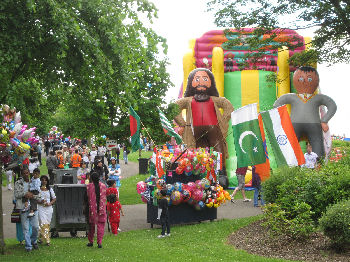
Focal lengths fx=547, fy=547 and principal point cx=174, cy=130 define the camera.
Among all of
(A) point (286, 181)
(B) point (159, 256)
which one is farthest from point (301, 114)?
(B) point (159, 256)

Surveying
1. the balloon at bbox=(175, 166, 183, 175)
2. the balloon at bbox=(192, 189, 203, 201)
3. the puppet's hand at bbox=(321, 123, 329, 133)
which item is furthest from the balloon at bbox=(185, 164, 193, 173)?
the puppet's hand at bbox=(321, 123, 329, 133)

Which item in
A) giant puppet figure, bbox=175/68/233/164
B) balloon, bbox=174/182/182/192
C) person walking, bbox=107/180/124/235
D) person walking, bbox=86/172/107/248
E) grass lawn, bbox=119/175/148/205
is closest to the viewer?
person walking, bbox=86/172/107/248

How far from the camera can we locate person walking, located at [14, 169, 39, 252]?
979 centimetres

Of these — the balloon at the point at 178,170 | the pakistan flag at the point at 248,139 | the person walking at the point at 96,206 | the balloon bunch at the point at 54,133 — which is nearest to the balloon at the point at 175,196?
the balloon at the point at 178,170

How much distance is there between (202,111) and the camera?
65.1 feet

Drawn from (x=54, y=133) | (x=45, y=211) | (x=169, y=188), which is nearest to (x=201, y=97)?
(x=169, y=188)

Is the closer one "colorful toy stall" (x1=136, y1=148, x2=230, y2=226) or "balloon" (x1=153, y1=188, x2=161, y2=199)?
"balloon" (x1=153, y1=188, x2=161, y2=199)

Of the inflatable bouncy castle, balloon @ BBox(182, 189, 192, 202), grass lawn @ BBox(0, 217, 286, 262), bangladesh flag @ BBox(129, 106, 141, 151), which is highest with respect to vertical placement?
the inflatable bouncy castle

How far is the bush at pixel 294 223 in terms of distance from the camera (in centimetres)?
957

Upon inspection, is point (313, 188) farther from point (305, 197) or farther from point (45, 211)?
point (45, 211)

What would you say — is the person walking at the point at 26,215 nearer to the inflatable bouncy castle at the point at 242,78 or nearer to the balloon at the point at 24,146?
the balloon at the point at 24,146

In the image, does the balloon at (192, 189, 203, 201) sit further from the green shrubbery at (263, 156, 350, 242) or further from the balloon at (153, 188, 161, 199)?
the green shrubbery at (263, 156, 350, 242)

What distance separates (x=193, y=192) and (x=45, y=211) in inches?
151

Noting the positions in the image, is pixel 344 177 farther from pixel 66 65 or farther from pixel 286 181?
→ pixel 66 65
